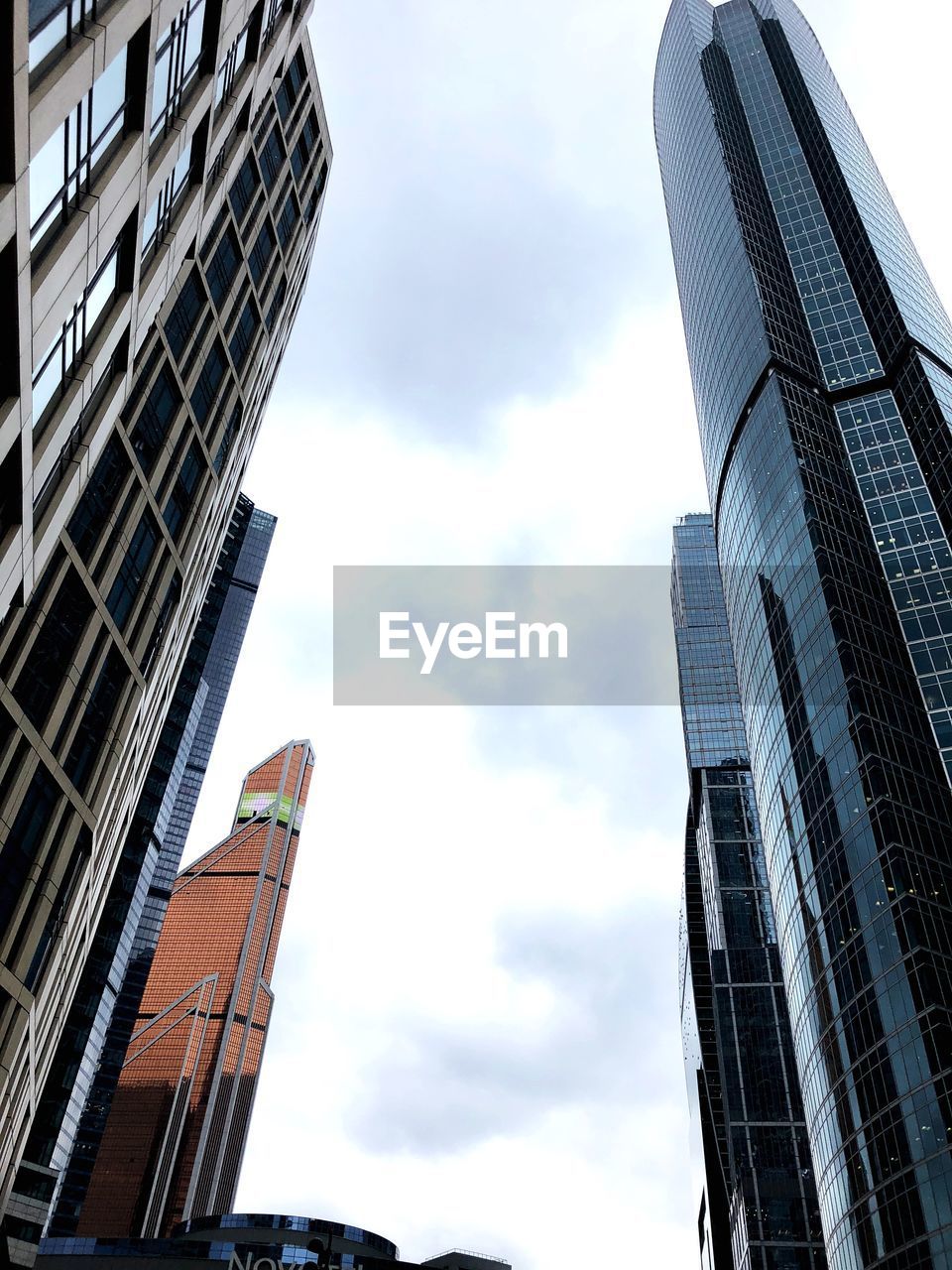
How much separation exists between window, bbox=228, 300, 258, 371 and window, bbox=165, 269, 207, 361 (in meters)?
5.61

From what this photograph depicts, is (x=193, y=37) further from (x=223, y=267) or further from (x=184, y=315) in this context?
(x=223, y=267)

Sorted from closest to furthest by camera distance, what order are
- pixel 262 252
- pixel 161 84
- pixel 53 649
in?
pixel 161 84 < pixel 53 649 < pixel 262 252

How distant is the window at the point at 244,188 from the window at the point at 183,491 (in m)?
13.9

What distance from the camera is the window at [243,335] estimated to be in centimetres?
5872

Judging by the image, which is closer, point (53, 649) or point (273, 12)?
point (53, 649)

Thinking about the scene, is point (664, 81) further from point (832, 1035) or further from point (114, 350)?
point (114, 350)

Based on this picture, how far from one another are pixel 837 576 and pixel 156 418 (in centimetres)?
6846

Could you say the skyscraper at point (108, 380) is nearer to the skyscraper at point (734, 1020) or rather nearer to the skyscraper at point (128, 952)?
the skyscraper at point (128, 952)

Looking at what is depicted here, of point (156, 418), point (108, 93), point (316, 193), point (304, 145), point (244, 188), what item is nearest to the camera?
point (108, 93)

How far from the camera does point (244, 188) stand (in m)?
57.8

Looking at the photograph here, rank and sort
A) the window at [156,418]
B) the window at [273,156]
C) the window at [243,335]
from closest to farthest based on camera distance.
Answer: the window at [156,418]
the window at [243,335]
the window at [273,156]

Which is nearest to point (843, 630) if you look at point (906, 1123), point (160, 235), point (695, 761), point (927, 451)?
point (927, 451)

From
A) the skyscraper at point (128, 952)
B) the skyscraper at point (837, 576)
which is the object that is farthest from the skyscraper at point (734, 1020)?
the skyscraper at point (128, 952)

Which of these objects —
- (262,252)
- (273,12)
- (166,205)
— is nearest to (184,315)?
(166,205)
